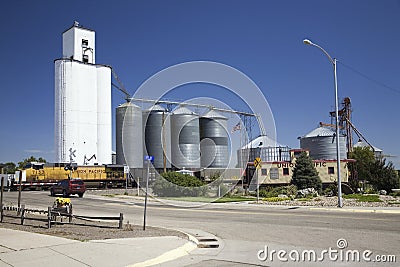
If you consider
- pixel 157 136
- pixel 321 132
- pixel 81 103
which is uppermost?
pixel 81 103

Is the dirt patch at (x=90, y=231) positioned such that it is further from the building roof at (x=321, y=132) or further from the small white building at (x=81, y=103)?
the building roof at (x=321, y=132)

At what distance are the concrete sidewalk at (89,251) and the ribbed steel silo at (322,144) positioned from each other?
5359 centimetres

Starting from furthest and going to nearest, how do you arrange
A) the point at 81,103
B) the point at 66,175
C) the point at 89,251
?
the point at 81,103 → the point at 66,175 → the point at 89,251

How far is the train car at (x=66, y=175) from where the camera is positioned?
52.1 meters

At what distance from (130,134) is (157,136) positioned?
3.58 m

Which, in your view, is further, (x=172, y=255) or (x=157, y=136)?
(x=157, y=136)

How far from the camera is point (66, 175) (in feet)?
178

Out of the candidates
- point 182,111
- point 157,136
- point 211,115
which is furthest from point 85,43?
point 211,115

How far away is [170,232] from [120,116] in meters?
50.1

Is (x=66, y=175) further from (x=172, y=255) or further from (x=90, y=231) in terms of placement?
(x=172, y=255)

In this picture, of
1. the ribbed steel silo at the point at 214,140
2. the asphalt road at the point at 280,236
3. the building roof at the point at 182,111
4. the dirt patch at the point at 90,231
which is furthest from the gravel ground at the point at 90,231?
the building roof at the point at 182,111

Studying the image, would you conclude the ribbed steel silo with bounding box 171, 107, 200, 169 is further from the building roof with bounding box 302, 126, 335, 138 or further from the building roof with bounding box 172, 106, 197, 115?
the building roof with bounding box 302, 126, 335, 138

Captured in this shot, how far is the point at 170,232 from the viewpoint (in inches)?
527

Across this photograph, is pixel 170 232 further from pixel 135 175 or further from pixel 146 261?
pixel 135 175
